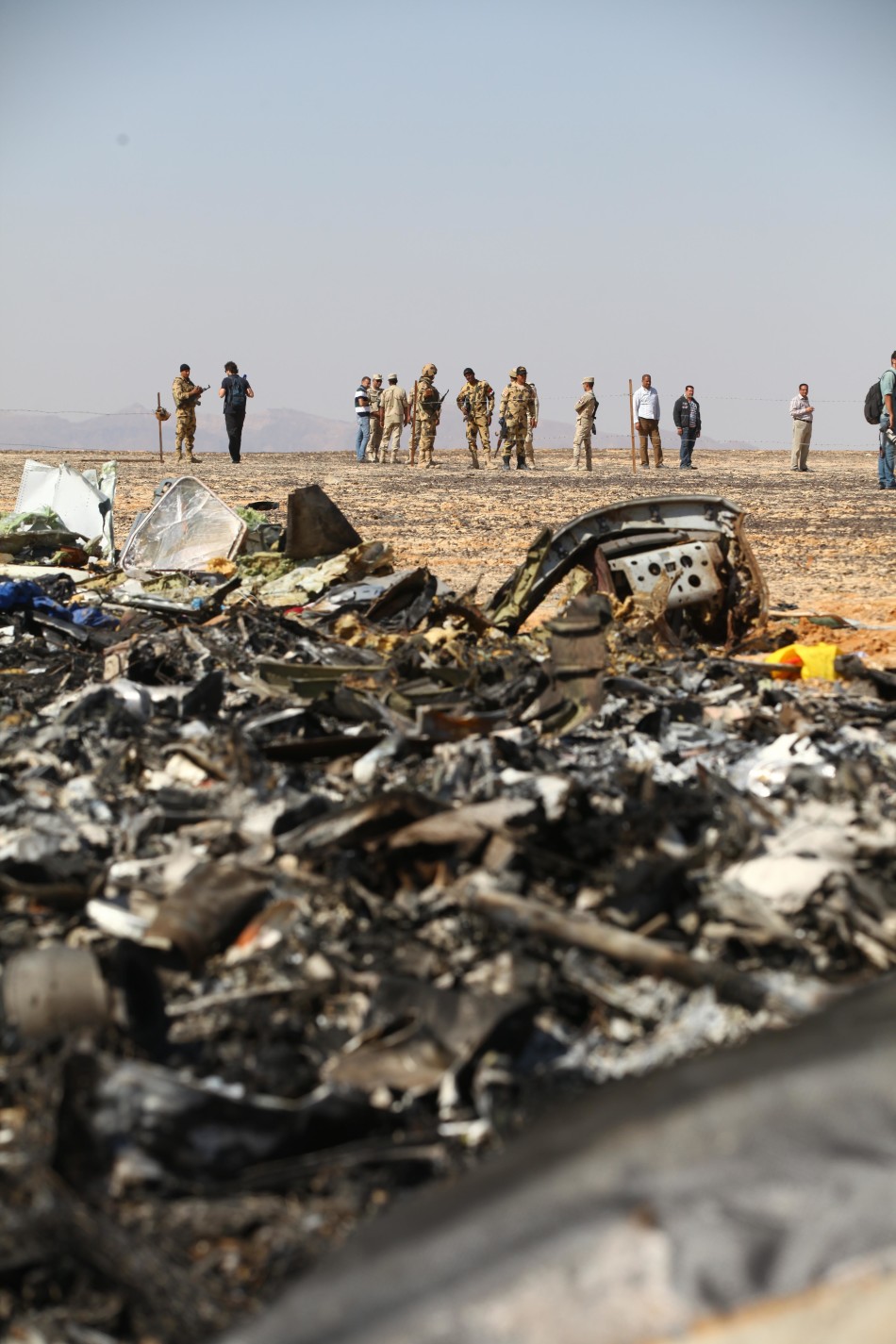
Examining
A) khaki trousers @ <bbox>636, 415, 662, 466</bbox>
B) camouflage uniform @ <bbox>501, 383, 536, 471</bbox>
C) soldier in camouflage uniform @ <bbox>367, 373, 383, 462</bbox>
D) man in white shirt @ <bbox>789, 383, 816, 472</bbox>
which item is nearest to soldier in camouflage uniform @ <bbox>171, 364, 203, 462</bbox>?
soldier in camouflage uniform @ <bbox>367, 373, 383, 462</bbox>

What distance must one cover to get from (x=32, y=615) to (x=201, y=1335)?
5484mm

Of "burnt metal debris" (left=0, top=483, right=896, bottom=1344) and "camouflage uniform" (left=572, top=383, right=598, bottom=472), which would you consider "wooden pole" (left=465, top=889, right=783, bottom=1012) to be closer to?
"burnt metal debris" (left=0, top=483, right=896, bottom=1344)

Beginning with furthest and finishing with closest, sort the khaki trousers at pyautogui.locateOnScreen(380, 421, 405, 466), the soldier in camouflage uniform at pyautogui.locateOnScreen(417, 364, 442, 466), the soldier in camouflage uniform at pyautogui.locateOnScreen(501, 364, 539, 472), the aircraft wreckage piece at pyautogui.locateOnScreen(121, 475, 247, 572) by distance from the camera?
1. the khaki trousers at pyautogui.locateOnScreen(380, 421, 405, 466)
2. the soldier in camouflage uniform at pyautogui.locateOnScreen(417, 364, 442, 466)
3. the soldier in camouflage uniform at pyautogui.locateOnScreen(501, 364, 539, 472)
4. the aircraft wreckage piece at pyautogui.locateOnScreen(121, 475, 247, 572)

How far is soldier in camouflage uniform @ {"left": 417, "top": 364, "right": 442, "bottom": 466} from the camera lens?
22000mm

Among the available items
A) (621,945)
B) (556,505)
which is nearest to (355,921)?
(621,945)

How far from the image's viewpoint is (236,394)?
2172cm

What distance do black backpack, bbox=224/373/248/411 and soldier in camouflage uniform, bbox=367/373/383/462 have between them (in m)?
3.05

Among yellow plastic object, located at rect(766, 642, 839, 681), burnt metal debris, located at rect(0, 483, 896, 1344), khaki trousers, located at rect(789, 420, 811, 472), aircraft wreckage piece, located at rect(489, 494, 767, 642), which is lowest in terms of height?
burnt metal debris, located at rect(0, 483, 896, 1344)

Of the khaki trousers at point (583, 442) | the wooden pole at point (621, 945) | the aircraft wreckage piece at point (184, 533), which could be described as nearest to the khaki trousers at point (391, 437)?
the khaki trousers at point (583, 442)

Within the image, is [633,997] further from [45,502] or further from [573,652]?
[45,502]

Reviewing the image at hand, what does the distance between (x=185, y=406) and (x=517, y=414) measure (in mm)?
6664

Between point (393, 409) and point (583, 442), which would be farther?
point (393, 409)

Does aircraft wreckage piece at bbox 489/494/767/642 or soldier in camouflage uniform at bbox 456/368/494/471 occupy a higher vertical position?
soldier in camouflage uniform at bbox 456/368/494/471

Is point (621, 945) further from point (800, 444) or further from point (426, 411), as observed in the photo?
point (800, 444)
